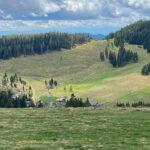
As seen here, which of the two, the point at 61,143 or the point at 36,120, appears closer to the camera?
the point at 61,143

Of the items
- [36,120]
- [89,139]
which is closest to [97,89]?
[36,120]

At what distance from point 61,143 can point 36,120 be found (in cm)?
1537

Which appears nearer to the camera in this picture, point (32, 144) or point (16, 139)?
point (32, 144)

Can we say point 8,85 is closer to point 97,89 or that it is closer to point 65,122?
point 97,89

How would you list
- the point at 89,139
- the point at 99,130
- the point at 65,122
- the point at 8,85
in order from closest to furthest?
the point at 89,139 < the point at 99,130 < the point at 65,122 < the point at 8,85

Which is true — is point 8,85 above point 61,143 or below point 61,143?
above

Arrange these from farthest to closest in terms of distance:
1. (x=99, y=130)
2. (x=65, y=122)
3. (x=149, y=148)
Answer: (x=65, y=122), (x=99, y=130), (x=149, y=148)

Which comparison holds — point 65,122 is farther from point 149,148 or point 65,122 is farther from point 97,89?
point 97,89

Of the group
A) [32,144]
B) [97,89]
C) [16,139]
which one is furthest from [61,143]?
[97,89]

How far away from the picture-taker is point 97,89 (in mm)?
160750

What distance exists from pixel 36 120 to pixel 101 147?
60.0 ft

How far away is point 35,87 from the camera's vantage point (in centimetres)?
18038

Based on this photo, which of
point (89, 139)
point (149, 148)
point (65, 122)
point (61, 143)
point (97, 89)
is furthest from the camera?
point (97, 89)

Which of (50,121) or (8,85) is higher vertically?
(8,85)
